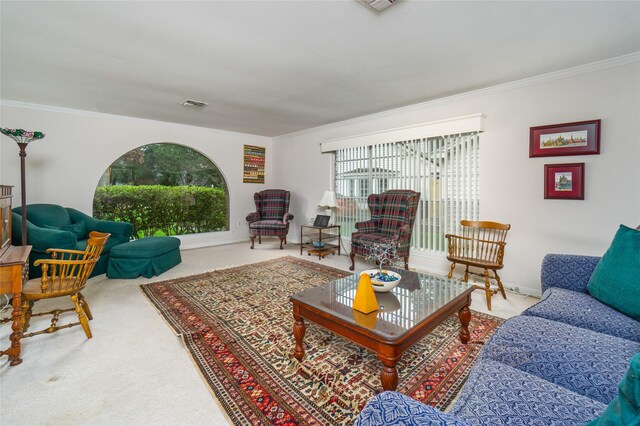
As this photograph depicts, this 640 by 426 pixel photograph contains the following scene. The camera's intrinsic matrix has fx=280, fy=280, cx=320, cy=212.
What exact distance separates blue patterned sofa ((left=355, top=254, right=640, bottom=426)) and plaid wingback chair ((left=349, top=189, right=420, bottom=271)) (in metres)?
1.98

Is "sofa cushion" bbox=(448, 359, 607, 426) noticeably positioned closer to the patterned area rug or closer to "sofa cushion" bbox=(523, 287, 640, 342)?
the patterned area rug

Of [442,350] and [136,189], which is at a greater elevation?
[136,189]

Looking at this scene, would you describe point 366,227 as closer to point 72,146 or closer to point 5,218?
point 5,218

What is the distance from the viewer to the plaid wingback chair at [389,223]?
383 centimetres

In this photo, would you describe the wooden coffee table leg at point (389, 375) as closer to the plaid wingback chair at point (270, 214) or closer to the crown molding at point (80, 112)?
the plaid wingback chair at point (270, 214)

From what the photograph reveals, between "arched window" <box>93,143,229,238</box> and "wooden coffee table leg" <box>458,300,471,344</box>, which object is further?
"arched window" <box>93,143,229,238</box>

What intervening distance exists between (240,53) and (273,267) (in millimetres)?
2759

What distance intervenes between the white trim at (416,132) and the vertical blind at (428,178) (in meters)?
0.13

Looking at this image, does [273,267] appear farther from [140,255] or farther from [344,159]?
[344,159]

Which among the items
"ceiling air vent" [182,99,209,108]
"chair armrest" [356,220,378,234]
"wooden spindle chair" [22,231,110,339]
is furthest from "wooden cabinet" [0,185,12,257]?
"chair armrest" [356,220,378,234]

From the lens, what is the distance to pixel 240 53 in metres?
2.60

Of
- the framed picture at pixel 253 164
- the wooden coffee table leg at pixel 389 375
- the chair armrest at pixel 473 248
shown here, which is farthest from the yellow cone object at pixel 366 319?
the framed picture at pixel 253 164

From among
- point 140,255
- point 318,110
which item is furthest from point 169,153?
point 318,110

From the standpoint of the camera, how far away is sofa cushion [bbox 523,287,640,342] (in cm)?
145
